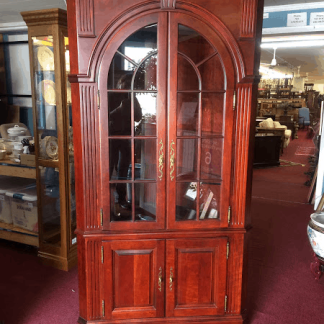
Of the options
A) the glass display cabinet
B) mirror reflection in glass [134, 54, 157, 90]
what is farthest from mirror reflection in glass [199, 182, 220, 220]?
the glass display cabinet

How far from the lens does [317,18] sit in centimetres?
368

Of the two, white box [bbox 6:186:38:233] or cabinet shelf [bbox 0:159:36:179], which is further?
white box [bbox 6:186:38:233]

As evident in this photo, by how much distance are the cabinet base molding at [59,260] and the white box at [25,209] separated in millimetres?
317

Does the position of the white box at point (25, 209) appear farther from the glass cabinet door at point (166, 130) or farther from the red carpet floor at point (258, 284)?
the glass cabinet door at point (166, 130)

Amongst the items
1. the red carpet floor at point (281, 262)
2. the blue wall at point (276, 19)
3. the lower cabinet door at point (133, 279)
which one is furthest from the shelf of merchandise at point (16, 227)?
the blue wall at point (276, 19)

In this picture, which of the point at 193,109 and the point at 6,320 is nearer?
the point at 193,109

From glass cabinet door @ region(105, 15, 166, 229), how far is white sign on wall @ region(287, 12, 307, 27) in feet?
8.23

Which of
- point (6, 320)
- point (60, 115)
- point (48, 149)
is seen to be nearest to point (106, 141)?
point (60, 115)

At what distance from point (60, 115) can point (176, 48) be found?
1299mm

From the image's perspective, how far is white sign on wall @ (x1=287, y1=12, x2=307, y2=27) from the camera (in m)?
3.73

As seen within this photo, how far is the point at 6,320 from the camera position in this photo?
241cm

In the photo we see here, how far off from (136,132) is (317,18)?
280cm

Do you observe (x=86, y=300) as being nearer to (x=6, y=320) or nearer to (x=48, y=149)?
(x=6, y=320)

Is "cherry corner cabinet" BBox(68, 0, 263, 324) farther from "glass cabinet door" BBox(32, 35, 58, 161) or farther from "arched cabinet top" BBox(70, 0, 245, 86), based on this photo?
"glass cabinet door" BBox(32, 35, 58, 161)
